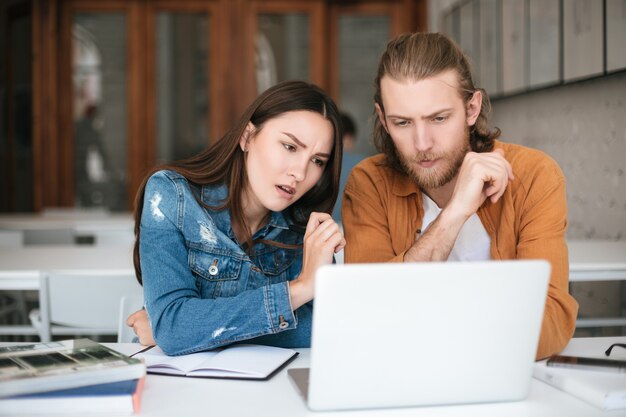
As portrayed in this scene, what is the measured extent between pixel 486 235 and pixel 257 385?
888mm

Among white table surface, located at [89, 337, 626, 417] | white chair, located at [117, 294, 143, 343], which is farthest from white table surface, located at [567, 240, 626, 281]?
white chair, located at [117, 294, 143, 343]

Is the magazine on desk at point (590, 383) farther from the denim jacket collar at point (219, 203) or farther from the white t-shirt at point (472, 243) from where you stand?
the denim jacket collar at point (219, 203)

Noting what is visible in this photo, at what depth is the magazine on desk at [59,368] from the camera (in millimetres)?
1011

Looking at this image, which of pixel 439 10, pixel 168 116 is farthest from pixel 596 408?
pixel 168 116

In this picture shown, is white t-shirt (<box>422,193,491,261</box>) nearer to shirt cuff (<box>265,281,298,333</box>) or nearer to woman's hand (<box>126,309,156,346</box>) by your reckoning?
shirt cuff (<box>265,281,298,333</box>)

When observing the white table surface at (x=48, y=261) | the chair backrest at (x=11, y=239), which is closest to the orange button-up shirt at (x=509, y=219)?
the white table surface at (x=48, y=261)

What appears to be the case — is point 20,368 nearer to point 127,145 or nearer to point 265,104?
point 265,104

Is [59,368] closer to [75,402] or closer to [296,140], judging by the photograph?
[75,402]

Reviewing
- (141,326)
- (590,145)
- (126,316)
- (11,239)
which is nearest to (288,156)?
(141,326)

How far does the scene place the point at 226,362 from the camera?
1286 mm

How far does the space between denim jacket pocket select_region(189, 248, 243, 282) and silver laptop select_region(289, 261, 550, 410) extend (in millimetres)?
661

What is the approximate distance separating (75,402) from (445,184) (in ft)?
3.87

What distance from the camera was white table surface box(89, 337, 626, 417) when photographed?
1036 mm

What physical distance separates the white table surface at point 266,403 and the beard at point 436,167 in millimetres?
693
